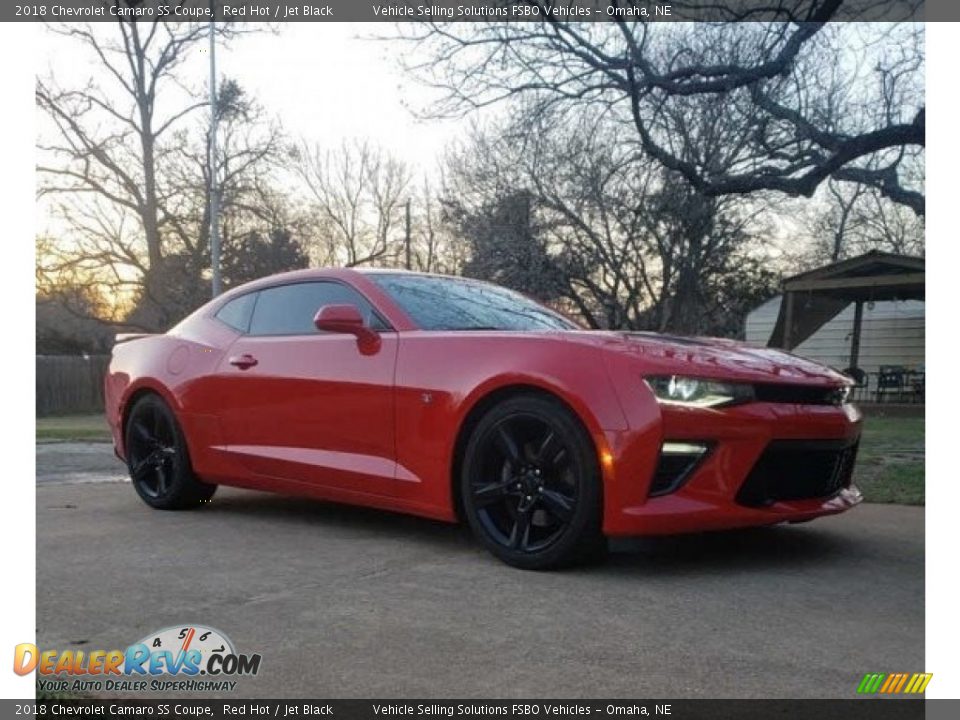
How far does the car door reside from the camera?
457 cm

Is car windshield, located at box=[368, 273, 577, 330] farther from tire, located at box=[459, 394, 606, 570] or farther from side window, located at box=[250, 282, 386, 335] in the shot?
tire, located at box=[459, 394, 606, 570]

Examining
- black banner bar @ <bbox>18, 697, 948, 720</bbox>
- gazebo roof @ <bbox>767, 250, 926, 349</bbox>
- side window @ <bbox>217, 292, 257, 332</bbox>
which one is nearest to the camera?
black banner bar @ <bbox>18, 697, 948, 720</bbox>

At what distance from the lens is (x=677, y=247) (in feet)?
68.5

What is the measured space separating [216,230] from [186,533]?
17825mm

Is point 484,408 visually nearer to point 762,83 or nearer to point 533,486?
point 533,486

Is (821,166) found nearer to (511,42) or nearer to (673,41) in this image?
(673,41)

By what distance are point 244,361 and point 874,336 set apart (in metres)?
22.2

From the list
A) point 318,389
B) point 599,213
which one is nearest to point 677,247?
point 599,213

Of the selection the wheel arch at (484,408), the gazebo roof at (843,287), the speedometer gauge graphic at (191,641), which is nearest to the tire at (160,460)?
the wheel arch at (484,408)

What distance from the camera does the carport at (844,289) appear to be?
18.7 metres

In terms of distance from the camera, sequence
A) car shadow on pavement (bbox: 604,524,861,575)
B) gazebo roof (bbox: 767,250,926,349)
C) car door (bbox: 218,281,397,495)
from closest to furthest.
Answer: car shadow on pavement (bbox: 604,524,861,575) → car door (bbox: 218,281,397,495) → gazebo roof (bbox: 767,250,926,349)

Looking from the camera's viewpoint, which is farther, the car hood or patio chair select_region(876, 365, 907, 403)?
patio chair select_region(876, 365, 907, 403)

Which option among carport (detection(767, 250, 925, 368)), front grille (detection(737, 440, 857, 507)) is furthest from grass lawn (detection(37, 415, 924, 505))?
carport (detection(767, 250, 925, 368))

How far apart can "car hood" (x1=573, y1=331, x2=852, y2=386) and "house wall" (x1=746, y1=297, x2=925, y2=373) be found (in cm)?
1923
